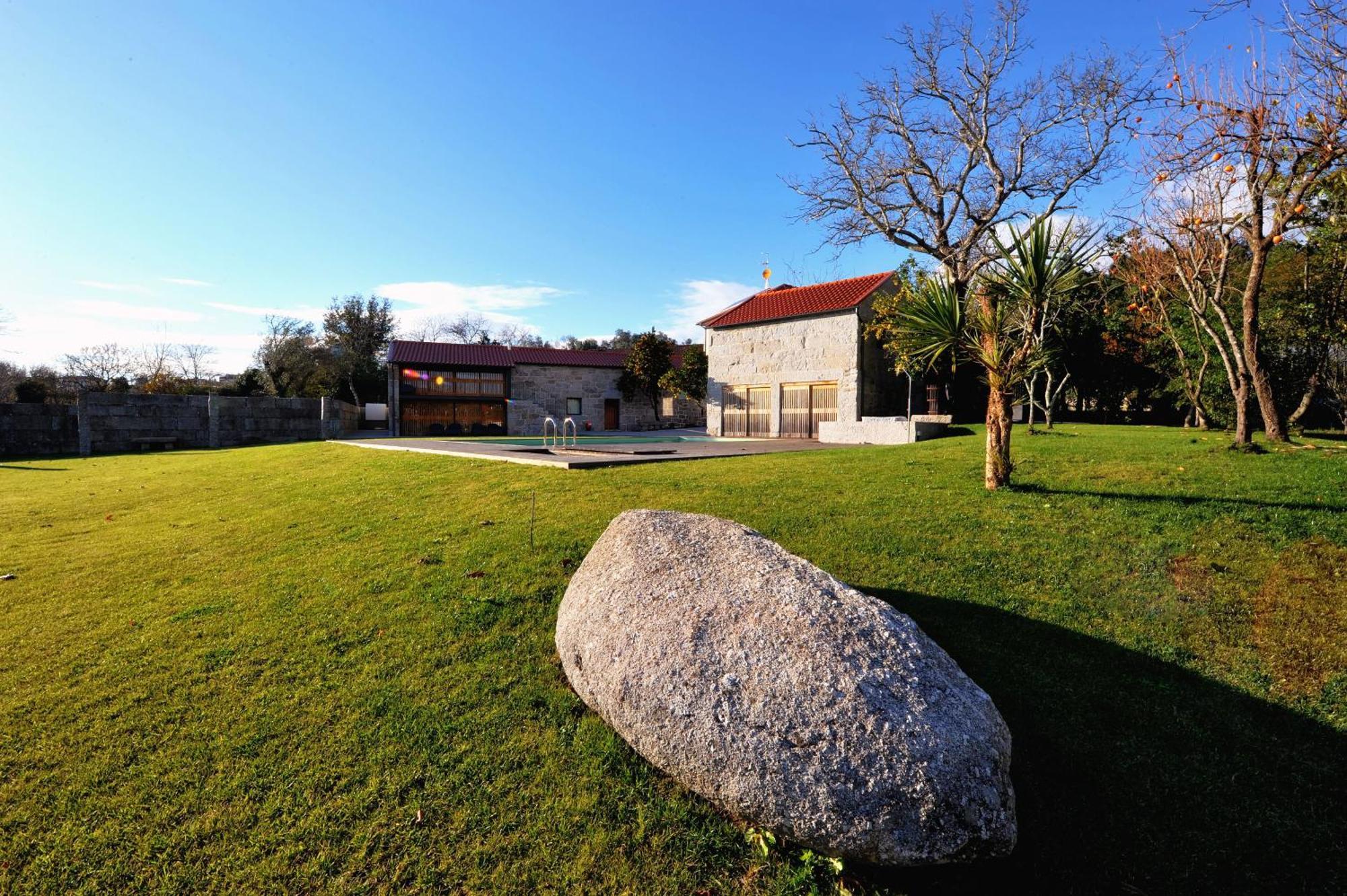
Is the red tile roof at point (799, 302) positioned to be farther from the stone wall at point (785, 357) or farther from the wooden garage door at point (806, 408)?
the wooden garage door at point (806, 408)

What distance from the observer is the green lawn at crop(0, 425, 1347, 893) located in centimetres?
264

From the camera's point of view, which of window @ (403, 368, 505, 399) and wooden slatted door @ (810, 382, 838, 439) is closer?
wooden slatted door @ (810, 382, 838, 439)

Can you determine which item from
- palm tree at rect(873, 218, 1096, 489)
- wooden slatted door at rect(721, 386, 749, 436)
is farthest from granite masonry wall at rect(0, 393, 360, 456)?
palm tree at rect(873, 218, 1096, 489)

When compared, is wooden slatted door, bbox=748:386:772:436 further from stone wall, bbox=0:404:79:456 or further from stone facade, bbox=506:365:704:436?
stone wall, bbox=0:404:79:456

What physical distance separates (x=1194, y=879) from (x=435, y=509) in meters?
7.54

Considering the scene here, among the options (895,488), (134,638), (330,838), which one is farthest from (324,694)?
(895,488)

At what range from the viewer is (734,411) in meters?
Answer: 24.4

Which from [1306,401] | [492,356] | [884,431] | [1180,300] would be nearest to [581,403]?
[492,356]

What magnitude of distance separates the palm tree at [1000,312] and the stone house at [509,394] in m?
24.4

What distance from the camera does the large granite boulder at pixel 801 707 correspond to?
244 centimetres

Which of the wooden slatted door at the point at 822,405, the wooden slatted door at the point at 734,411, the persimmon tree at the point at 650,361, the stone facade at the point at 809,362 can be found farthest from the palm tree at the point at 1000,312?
the persimmon tree at the point at 650,361

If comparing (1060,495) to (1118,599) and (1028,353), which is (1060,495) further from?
(1118,599)

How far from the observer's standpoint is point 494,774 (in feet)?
10.1

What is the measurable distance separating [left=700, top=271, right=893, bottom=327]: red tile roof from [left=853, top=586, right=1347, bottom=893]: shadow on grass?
58.5ft
